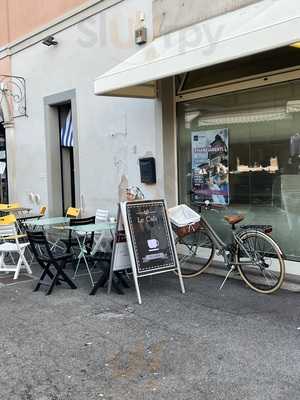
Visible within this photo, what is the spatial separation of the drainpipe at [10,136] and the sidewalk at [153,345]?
6494mm

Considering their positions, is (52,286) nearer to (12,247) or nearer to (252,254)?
(12,247)

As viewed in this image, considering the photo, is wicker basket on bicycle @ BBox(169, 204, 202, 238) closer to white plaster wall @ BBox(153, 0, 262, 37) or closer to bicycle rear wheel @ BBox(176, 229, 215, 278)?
bicycle rear wheel @ BBox(176, 229, 215, 278)

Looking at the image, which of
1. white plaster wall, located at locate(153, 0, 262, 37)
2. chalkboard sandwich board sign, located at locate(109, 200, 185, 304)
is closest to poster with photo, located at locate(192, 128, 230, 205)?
chalkboard sandwich board sign, located at locate(109, 200, 185, 304)

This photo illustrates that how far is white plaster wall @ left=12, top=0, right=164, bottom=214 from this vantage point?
8438mm

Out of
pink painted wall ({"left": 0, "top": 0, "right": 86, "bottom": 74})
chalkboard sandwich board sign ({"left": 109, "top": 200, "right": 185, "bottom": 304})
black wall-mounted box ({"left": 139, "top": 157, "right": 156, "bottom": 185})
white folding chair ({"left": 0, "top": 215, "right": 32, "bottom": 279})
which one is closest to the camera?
chalkboard sandwich board sign ({"left": 109, "top": 200, "right": 185, "bottom": 304})

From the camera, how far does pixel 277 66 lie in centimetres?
659


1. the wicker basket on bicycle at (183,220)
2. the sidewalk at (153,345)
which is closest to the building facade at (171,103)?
the wicker basket on bicycle at (183,220)

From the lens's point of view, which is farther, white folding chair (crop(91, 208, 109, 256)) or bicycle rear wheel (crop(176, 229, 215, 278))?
white folding chair (crop(91, 208, 109, 256))

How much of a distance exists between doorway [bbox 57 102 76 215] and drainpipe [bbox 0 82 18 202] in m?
1.78

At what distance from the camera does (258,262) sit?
605 cm

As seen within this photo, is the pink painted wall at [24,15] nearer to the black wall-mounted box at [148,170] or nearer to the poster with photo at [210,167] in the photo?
the black wall-mounted box at [148,170]

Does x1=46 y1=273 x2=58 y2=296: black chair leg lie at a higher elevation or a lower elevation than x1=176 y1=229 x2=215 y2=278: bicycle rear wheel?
lower

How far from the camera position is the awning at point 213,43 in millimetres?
4965

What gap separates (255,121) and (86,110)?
384 centimetres
